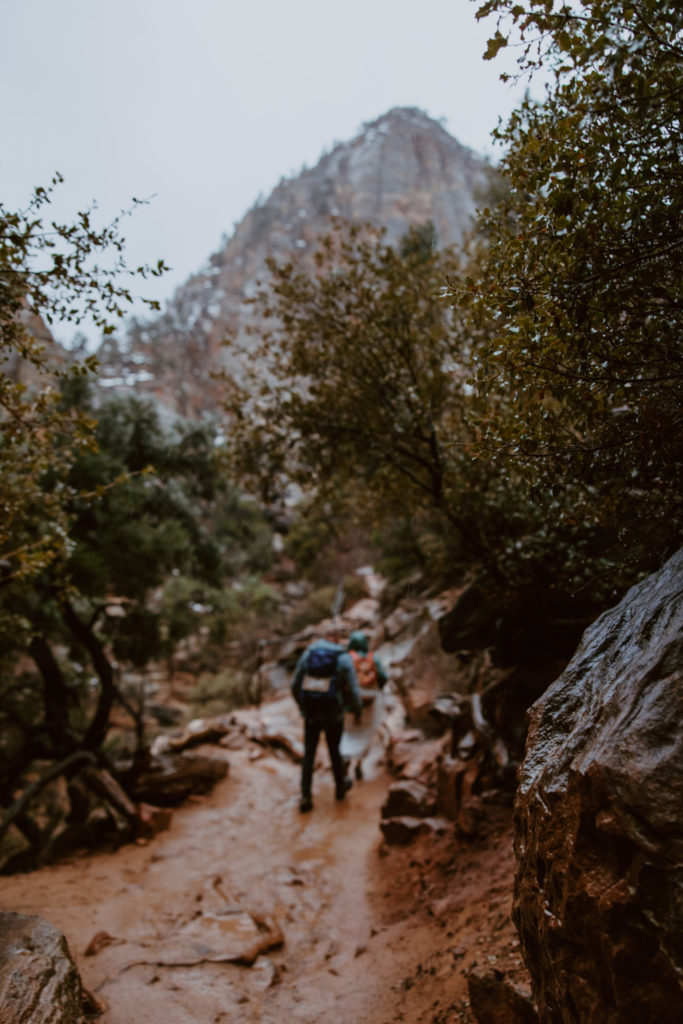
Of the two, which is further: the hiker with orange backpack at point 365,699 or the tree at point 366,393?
the hiker with orange backpack at point 365,699

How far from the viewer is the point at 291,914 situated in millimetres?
5023

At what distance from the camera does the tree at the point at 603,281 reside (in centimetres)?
237

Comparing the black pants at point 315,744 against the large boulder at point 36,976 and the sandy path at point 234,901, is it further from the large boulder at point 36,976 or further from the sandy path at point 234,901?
the large boulder at point 36,976

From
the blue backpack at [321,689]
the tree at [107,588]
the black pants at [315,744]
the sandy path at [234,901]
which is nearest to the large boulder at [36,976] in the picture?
the sandy path at [234,901]

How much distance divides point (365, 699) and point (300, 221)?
213ft

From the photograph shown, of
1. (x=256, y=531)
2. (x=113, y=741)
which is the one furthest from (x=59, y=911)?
(x=256, y=531)

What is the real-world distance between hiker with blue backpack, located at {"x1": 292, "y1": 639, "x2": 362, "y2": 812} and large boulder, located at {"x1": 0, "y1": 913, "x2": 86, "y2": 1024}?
4.67 meters

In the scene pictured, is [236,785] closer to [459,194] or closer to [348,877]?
[348,877]

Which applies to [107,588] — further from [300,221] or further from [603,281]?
[300,221]

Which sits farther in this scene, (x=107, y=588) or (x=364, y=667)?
(x=364, y=667)

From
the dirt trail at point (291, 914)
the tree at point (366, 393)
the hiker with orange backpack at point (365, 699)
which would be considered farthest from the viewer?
the hiker with orange backpack at point (365, 699)

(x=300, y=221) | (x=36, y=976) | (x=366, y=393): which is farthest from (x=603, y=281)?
(x=300, y=221)

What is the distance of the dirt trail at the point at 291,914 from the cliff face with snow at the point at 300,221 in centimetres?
5041

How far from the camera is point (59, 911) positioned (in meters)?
4.74
